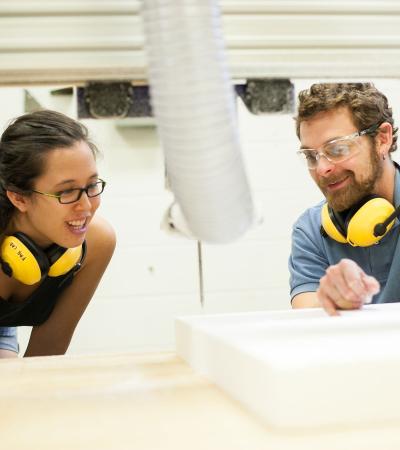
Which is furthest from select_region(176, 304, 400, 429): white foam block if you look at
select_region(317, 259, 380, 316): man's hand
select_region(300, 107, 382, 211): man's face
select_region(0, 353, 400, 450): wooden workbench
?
select_region(300, 107, 382, 211): man's face

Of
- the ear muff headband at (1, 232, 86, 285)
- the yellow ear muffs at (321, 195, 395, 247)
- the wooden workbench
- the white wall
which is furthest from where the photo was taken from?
the white wall

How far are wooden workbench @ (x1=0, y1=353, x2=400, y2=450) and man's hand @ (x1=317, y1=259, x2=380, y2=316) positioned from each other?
0.36m

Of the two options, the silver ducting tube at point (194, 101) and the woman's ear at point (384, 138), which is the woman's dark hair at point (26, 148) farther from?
the silver ducting tube at point (194, 101)

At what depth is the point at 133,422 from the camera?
558 millimetres

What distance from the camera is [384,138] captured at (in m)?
1.75

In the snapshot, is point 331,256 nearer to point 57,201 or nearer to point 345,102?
point 345,102

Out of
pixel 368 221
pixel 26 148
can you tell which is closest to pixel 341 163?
pixel 368 221

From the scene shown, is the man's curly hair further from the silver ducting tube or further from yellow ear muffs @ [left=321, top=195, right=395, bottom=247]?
the silver ducting tube

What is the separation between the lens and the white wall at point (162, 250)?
3.21 metres

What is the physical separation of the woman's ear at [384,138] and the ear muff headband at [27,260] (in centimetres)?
97

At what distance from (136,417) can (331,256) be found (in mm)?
1229

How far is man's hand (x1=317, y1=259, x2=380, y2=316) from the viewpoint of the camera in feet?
3.52

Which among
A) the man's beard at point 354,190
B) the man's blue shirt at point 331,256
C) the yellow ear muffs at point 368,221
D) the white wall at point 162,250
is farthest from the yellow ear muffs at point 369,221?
the white wall at point 162,250

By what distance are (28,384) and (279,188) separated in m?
2.72
